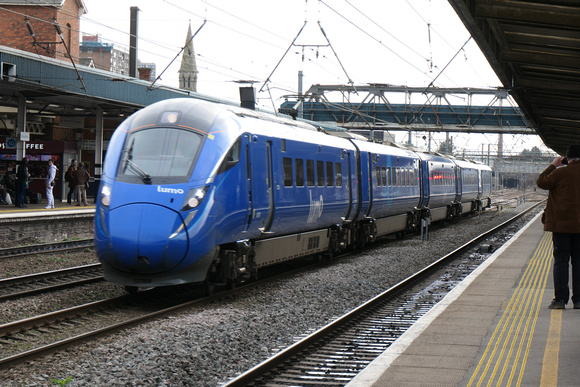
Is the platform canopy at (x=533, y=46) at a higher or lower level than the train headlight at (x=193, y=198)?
higher

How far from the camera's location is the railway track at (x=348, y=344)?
22.9 ft

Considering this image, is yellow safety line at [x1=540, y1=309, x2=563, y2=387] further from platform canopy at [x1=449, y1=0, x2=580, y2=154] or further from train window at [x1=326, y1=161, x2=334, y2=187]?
train window at [x1=326, y1=161, x2=334, y2=187]

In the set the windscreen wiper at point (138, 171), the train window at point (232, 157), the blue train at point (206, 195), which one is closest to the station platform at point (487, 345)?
the blue train at point (206, 195)

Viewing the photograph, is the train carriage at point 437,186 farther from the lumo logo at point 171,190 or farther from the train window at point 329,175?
the lumo logo at point 171,190

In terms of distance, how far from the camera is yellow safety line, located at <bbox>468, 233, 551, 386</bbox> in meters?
6.05

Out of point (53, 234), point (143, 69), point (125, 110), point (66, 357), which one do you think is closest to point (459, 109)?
point (143, 69)

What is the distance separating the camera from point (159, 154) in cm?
1079

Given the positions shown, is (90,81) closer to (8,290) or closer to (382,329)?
(8,290)

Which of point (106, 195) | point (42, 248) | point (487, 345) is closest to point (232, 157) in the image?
point (106, 195)

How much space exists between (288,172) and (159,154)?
3.56 metres

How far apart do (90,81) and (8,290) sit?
44.0 feet

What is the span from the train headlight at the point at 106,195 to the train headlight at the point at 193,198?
1117mm

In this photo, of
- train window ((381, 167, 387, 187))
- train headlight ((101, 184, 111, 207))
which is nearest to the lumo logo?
train headlight ((101, 184, 111, 207))

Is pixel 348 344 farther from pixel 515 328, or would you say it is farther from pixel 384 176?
pixel 384 176
